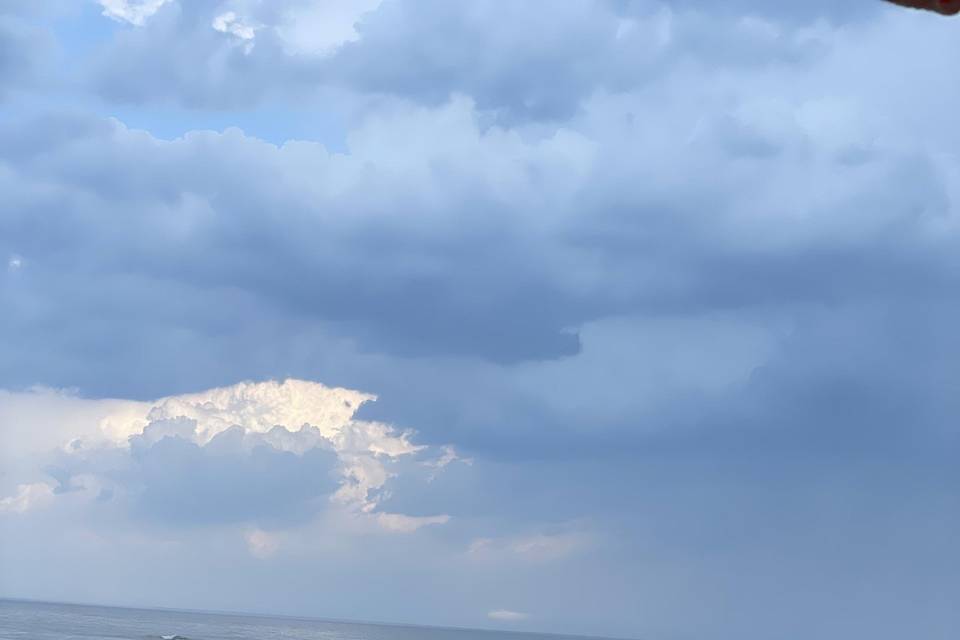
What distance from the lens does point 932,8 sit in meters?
5.41

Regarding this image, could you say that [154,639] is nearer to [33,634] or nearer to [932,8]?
[33,634]

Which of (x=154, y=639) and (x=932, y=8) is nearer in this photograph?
(x=932, y=8)

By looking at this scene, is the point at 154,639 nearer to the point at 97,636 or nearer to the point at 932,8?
the point at 97,636

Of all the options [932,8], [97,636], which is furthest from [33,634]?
[932,8]

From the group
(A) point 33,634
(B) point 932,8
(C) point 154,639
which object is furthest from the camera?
(C) point 154,639

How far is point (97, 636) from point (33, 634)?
1129cm

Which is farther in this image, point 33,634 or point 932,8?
point 33,634

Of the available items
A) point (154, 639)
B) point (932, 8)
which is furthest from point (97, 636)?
point (932, 8)

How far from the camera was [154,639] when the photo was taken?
194750mm

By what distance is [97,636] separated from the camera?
189500mm

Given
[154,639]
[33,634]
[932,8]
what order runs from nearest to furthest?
[932,8]
[33,634]
[154,639]

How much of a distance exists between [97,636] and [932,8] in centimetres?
20168

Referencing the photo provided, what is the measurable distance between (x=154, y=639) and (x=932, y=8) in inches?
8060

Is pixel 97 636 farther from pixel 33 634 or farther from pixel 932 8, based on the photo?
pixel 932 8
